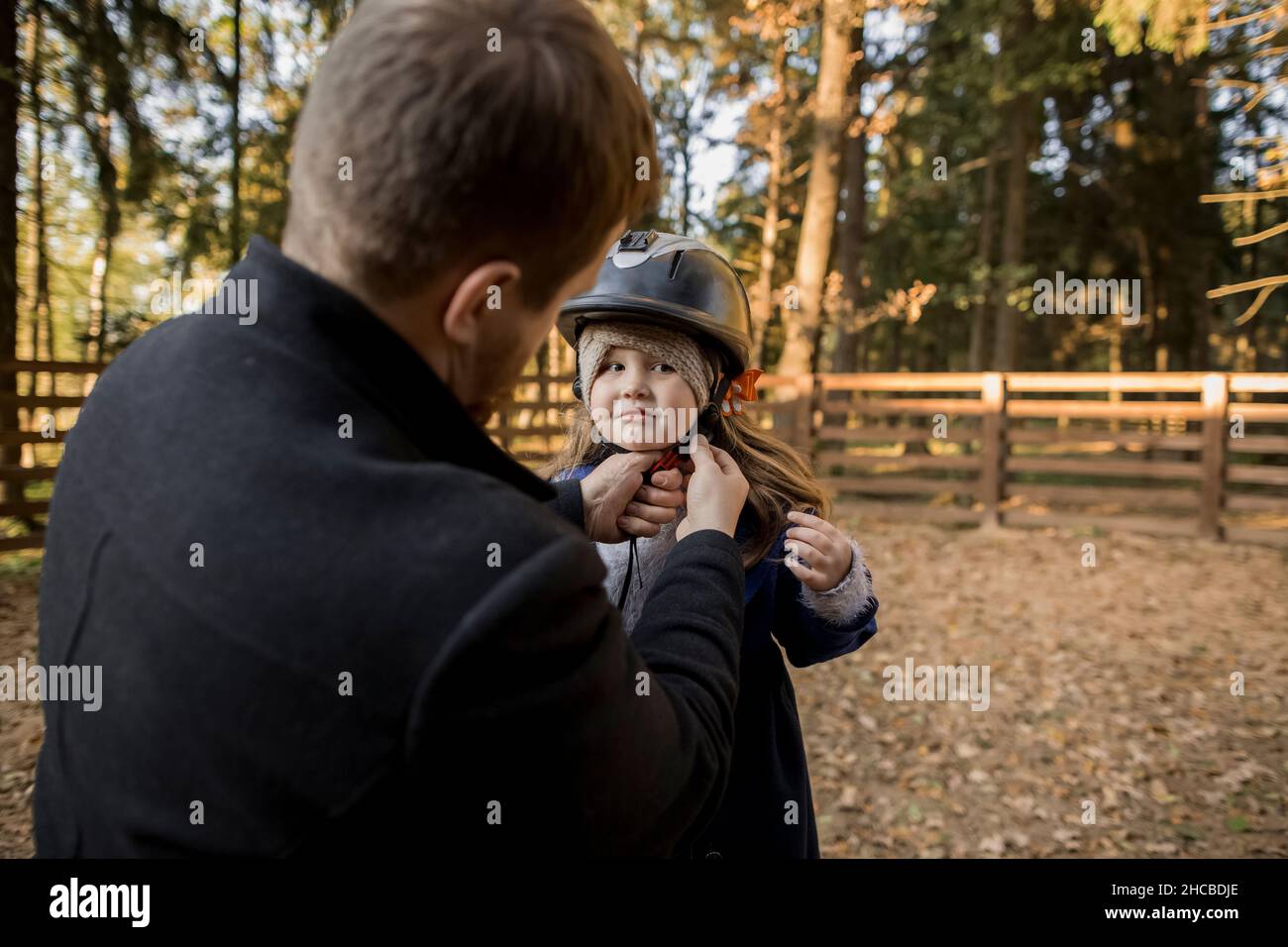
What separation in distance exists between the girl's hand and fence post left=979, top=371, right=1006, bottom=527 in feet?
33.2

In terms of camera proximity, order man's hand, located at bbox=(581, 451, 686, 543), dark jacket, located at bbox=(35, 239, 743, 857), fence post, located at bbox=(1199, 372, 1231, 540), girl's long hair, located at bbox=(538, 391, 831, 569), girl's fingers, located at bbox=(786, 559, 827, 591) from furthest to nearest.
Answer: fence post, located at bbox=(1199, 372, 1231, 540), girl's long hair, located at bbox=(538, 391, 831, 569), man's hand, located at bbox=(581, 451, 686, 543), girl's fingers, located at bbox=(786, 559, 827, 591), dark jacket, located at bbox=(35, 239, 743, 857)

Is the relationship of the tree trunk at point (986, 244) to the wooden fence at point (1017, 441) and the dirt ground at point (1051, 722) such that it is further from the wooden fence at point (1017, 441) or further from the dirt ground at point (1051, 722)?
the dirt ground at point (1051, 722)

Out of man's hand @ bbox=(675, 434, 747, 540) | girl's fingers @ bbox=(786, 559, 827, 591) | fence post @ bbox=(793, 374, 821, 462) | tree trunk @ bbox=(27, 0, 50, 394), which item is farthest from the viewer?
fence post @ bbox=(793, 374, 821, 462)

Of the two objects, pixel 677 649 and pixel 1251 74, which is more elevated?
pixel 1251 74

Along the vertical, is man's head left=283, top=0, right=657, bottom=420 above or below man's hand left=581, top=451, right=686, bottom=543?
above

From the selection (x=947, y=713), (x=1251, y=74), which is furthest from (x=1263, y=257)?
(x=947, y=713)

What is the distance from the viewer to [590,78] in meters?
0.94

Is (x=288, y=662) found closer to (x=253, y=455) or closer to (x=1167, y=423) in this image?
(x=253, y=455)

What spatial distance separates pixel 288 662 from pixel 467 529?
212 mm

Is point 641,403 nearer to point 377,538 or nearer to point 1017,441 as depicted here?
point 377,538

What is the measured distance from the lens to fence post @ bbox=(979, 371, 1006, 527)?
36.5ft

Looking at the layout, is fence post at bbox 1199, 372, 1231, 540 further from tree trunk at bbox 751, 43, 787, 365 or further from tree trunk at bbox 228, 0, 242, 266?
tree trunk at bbox 228, 0, 242, 266

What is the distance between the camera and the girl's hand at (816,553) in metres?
1.84

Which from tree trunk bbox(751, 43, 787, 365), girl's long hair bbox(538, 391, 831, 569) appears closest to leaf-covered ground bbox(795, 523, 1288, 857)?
girl's long hair bbox(538, 391, 831, 569)
